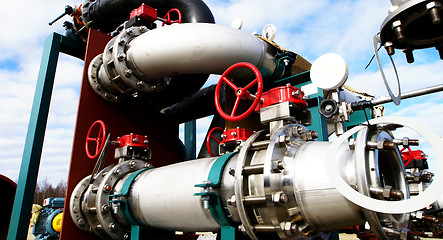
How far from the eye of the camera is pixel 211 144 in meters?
3.47

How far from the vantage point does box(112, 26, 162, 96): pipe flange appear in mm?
2621

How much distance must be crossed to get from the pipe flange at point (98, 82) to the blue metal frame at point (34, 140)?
1.47ft

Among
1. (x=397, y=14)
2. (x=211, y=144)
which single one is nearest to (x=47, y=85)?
(x=211, y=144)

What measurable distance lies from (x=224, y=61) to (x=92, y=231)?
5.47ft

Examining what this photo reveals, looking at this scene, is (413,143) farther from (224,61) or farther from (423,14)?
(224,61)

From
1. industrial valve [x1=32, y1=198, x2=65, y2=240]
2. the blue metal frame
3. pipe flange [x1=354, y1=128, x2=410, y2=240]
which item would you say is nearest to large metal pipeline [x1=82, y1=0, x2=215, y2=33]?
the blue metal frame

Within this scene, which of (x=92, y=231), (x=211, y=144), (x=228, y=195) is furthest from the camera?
(x=211, y=144)

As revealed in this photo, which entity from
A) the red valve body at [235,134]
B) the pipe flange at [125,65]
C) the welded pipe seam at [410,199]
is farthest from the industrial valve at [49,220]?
the welded pipe seam at [410,199]

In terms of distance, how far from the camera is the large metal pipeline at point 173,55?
7.63 ft

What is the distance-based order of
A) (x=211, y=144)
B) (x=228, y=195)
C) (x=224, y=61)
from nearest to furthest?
(x=228, y=195), (x=224, y=61), (x=211, y=144)

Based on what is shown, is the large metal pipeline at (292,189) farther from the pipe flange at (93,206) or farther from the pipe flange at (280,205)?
the pipe flange at (93,206)

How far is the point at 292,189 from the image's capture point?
51.3 inches

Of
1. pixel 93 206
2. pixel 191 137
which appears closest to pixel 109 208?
pixel 93 206

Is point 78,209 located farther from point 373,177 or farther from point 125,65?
point 373,177
